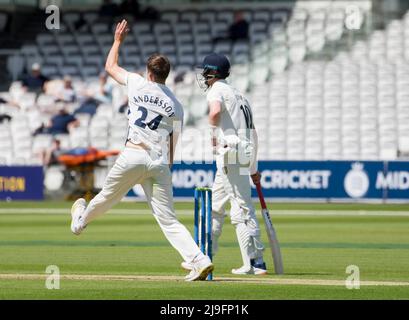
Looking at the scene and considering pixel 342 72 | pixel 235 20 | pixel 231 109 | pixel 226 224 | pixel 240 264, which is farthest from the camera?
pixel 235 20

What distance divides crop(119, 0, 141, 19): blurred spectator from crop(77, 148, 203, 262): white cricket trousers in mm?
29347

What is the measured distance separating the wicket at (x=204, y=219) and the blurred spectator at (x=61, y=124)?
22885mm

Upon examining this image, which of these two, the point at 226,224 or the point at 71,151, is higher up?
the point at 71,151

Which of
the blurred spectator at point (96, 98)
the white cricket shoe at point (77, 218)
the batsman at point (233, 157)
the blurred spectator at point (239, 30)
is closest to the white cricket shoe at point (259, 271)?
the batsman at point (233, 157)

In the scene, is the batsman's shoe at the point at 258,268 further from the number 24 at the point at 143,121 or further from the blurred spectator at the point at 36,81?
the blurred spectator at the point at 36,81

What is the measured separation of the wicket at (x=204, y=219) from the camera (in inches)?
500

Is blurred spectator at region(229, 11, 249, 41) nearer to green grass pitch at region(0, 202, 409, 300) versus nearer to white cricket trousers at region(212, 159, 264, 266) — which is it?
green grass pitch at region(0, 202, 409, 300)

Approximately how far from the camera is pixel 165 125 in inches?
468

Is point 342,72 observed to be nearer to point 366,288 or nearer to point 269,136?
point 269,136

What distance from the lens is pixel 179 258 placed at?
15.7 meters

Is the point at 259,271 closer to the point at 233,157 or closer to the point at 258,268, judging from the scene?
the point at 258,268

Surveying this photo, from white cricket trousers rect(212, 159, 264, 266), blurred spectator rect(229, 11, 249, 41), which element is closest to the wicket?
white cricket trousers rect(212, 159, 264, 266)
